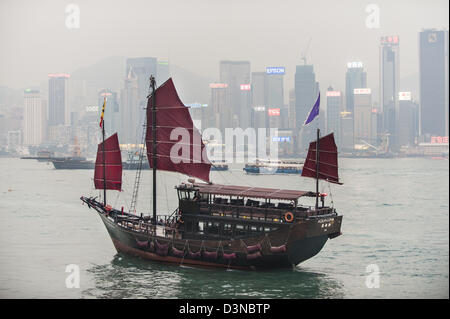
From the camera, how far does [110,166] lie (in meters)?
38.8

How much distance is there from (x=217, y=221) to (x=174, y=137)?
20.4 ft

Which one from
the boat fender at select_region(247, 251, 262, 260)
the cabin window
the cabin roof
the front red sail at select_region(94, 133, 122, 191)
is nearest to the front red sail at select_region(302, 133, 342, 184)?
the cabin roof

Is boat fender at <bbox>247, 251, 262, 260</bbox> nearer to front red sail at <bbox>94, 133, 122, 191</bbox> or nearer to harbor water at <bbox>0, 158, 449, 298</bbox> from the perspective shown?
harbor water at <bbox>0, 158, 449, 298</bbox>

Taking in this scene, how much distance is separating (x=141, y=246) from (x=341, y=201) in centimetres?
4560

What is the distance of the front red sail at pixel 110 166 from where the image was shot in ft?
127

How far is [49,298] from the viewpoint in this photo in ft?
90.5

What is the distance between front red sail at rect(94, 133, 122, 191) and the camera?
38.6m

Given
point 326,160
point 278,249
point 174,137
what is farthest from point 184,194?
point 326,160

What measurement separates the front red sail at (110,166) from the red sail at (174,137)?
4.23 m

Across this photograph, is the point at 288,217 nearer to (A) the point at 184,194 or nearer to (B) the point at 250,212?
(B) the point at 250,212

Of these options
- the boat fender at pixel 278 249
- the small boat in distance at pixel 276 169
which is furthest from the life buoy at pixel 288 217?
the small boat in distance at pixel 276 169

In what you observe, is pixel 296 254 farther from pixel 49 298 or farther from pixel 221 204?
pixel 49 298
